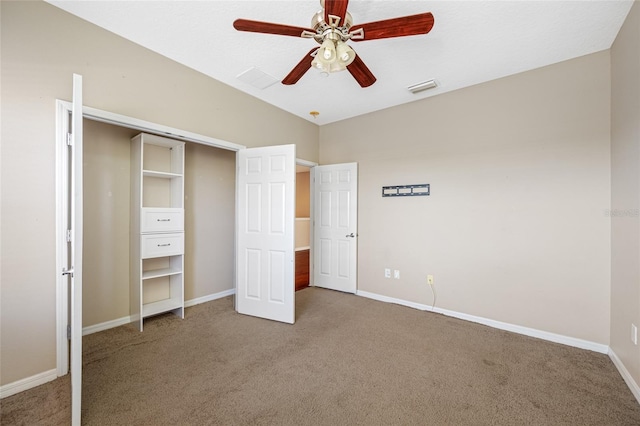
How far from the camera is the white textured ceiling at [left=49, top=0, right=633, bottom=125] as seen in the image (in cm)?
202

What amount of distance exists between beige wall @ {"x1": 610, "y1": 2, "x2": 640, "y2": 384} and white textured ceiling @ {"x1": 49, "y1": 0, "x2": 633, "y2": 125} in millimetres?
264

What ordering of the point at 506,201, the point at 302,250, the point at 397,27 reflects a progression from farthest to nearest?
the point at 302,250, the point at 506,201, the point at 397,27

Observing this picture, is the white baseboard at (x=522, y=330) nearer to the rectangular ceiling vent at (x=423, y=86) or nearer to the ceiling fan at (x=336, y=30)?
the rectangular ceiling vent at (x=423, y=86)

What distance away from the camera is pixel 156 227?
296 centimetres

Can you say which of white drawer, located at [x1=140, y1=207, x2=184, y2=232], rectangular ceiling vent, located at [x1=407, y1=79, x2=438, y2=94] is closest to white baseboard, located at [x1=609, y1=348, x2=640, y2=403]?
rectangular ceiling vent, located at [x1=407, y1=79, x2=438, y2=94]

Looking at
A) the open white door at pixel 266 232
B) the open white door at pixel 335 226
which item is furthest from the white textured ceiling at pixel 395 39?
the open white door at pixel 335 226

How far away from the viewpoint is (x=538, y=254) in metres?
2.78

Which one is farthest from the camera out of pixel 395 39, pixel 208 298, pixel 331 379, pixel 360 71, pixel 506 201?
pixel 208 298

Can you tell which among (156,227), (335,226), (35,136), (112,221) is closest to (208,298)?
(156,227)

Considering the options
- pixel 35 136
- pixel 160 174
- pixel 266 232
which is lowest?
pixel 266 232

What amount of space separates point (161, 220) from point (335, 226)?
2477mm

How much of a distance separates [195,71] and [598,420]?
4.47 m

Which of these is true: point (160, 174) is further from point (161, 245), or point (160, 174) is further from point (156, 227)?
point (161, 245)

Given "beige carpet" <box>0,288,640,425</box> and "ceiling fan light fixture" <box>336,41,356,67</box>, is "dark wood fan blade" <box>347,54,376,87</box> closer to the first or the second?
"ceiling fan light fixture" <box>336,41,356,67</box>
